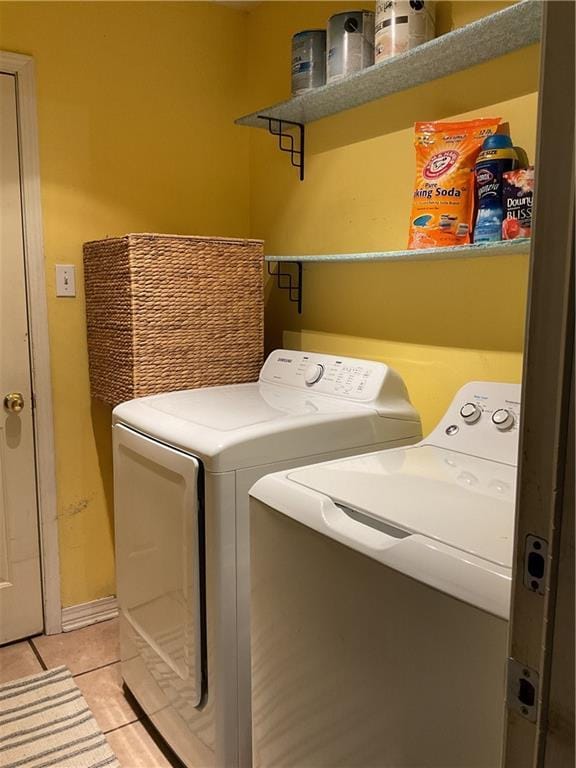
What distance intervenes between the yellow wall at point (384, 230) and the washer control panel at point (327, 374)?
0.17 m

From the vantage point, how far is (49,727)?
188cm

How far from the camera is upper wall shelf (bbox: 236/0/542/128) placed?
4.62ft

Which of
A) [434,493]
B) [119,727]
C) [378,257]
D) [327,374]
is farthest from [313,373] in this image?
[119,727]

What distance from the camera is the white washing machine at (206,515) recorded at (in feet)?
4.75

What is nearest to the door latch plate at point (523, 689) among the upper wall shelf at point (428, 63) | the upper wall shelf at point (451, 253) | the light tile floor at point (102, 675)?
the upper wall shelf at point (451, 253)

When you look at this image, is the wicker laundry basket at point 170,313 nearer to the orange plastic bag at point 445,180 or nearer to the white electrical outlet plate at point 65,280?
the white electrical outlet plate at point 65,280

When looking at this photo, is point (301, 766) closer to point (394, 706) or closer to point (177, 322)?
point (394, 706)

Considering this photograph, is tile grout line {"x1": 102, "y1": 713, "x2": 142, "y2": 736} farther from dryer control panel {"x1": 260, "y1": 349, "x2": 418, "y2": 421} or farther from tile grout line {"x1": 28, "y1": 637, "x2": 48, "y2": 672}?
dryer control panel {"x1": 260, "y1": 349, "x2": 418, "y2": 421}

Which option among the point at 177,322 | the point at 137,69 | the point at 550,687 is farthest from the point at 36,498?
the point at 550,687

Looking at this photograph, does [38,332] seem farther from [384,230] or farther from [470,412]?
[470,412]

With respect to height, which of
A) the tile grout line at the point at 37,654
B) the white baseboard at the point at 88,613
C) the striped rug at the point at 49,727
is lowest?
the striped rug at the point at 49,727

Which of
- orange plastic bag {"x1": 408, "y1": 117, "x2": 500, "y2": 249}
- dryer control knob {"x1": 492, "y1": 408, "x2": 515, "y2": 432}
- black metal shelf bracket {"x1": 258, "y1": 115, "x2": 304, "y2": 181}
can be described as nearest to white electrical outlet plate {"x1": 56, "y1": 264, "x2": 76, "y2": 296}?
black metal shelf bracket {"x1": 258, "y1": 115, "x2": 304, "y2": 181}

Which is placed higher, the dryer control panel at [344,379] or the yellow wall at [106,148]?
the yellow wall at [106,148]

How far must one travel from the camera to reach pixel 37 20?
6.91 feet
